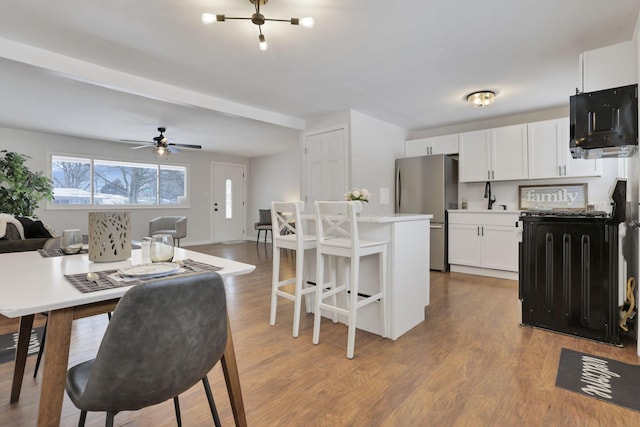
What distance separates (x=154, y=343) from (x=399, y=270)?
1.88m

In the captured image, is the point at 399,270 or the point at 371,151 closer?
the point at 399,270

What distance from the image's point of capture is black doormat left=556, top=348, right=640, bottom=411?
1.64 metres

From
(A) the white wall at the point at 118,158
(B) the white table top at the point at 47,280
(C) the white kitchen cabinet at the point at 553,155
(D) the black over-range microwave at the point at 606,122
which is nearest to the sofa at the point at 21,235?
(B) the white table top at the point at 47,280

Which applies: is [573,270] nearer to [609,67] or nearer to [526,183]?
[609,67]

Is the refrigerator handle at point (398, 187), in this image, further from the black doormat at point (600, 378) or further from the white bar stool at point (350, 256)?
the black doormat at point (600, 378)

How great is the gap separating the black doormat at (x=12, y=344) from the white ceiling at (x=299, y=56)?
215 centimetres

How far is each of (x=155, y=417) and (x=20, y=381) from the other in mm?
724

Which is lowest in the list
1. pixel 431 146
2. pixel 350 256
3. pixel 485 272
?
pixel 485 272

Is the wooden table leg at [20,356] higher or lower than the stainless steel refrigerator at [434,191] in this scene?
lower

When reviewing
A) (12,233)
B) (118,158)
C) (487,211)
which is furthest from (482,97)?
(118,158)

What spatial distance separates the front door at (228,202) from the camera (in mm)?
8180

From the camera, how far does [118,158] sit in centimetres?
661

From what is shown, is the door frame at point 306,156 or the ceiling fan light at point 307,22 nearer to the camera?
the ceiling fan light at point 307,22

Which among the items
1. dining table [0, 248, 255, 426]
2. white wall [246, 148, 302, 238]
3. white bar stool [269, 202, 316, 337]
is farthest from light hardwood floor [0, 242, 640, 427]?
white wall [246, 148, 302, 238]
